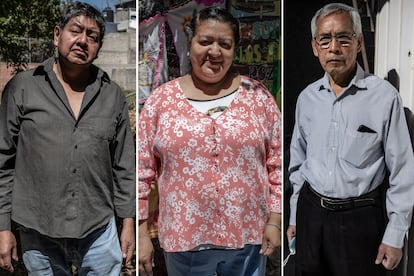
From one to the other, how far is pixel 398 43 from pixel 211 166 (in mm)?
1208

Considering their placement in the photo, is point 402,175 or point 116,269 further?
point 116,269

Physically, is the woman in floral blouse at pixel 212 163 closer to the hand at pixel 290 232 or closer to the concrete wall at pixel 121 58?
the hand at pixel 290 232

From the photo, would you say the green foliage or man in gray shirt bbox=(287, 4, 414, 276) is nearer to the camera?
man in gray shirt bbox=(287, 4, 414, 276)

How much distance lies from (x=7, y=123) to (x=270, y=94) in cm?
138

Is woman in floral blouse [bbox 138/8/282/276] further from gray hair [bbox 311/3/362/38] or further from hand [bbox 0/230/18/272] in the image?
hand [bbox 0/230/18/272]

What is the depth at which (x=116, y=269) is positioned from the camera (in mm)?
2668

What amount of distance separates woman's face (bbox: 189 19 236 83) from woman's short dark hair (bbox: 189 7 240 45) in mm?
19

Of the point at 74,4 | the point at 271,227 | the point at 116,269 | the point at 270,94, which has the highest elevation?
the point at 74,4

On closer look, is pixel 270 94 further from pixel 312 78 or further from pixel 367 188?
pixel 367 188

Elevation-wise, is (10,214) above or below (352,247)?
above

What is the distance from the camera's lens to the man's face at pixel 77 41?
2.45 meters

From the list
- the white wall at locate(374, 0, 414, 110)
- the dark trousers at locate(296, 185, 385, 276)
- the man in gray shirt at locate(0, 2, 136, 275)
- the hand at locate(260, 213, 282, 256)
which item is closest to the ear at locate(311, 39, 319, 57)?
the white wall at locate(374, 0, 414, 110)

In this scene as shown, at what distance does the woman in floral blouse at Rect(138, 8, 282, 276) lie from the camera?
2.49m

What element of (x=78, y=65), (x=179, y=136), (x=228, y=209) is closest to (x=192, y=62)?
(x=179, y=136)
